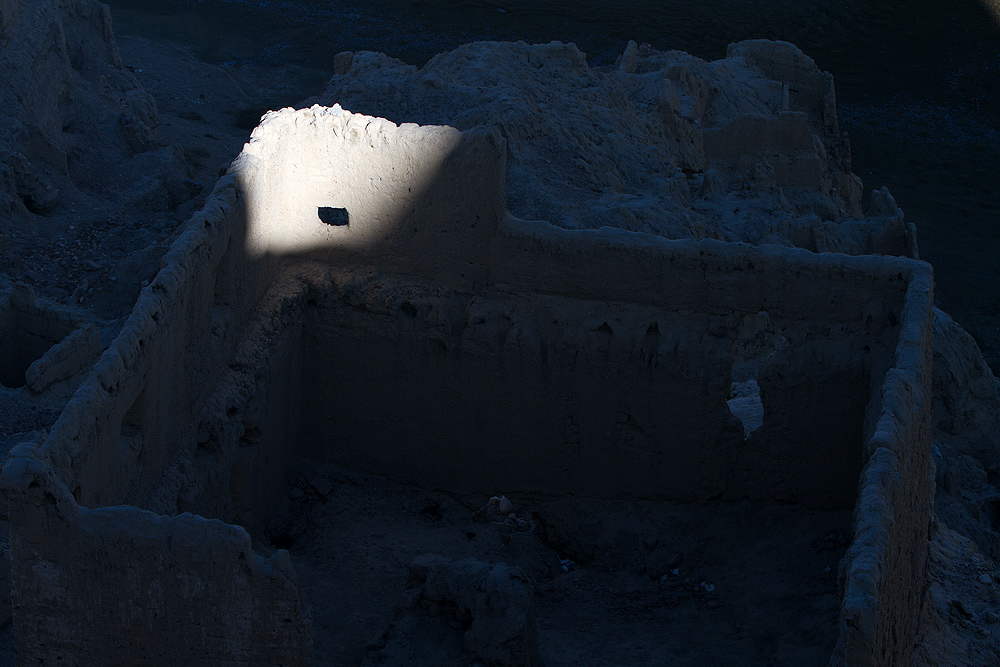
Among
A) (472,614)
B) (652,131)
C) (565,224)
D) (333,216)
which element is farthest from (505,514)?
(652,131)

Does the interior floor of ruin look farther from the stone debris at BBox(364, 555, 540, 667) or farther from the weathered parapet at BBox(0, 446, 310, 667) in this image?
the weathered parapet at BBox(0, 446, 310, 667)

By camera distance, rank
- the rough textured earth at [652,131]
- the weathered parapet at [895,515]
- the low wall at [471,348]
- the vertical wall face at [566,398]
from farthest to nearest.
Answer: the rough textured earth at [652,131], the vertical wall face at [566,398], the low wall at [471,348], the weathered parapet at [895,515]

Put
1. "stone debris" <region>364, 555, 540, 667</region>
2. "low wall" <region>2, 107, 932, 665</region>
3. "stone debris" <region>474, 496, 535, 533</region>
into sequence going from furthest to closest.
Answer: "stone debris" <region>474, 496, 535, 533</region>, "low wall" <region>2, 107, 932, 665</region>, "stone debris" <region>364, 555, 540, 667</region>

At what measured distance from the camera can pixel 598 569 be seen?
7980 millimetres

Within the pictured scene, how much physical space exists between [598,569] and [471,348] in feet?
5.31

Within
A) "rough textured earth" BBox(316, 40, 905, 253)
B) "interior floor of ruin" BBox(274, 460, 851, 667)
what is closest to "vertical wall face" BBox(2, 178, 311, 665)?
"interior floor of ruin" BBox(274, 460, 851, 667)

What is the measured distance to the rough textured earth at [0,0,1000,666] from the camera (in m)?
7.11

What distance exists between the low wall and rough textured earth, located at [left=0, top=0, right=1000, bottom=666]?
15.1 inches

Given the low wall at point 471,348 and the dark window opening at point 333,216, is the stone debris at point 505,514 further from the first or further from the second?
the dark window opening at point 333,216

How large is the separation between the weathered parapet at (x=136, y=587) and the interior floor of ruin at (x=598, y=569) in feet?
3.10

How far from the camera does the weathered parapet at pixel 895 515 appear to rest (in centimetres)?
489

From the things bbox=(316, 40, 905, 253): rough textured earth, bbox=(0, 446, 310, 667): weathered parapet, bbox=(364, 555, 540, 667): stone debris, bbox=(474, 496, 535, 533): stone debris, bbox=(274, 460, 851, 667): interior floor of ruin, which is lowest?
bbox=(474, 496, 535, 533): stone debris

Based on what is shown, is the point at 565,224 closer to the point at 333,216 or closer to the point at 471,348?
the point at 471,348

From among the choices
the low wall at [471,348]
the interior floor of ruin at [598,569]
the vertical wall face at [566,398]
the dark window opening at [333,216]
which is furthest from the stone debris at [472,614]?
the dark window opening at [333,216]
